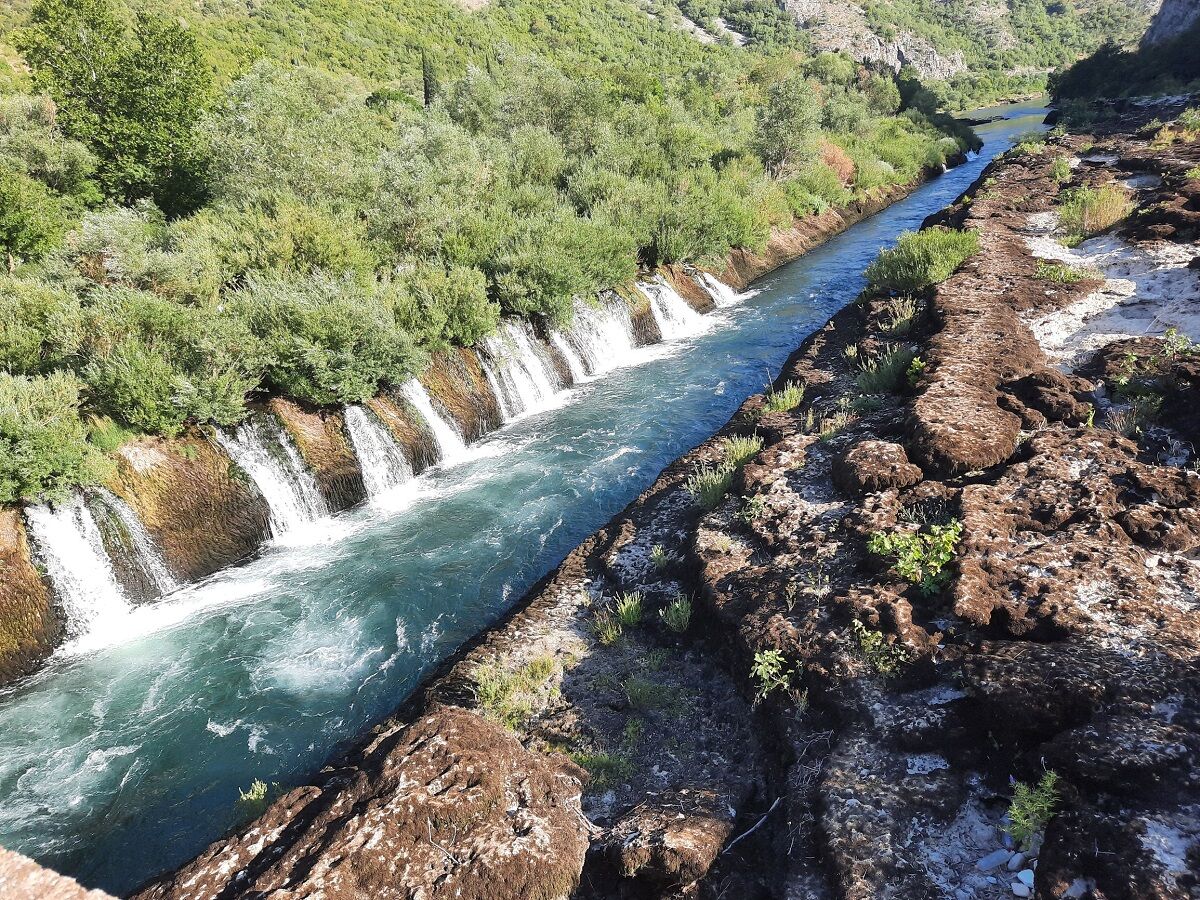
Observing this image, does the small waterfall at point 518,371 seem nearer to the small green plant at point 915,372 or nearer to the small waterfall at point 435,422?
the small waterfall at point 435,422

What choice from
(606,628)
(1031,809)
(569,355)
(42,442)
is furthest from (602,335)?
(1031,809)

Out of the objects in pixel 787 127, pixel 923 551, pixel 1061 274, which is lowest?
pixel 923 551

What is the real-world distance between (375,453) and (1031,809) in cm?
1497

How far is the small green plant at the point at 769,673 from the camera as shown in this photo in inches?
280

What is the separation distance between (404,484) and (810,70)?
86.2 metres

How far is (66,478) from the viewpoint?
11789mm

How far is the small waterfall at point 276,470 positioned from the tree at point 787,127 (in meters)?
38.1

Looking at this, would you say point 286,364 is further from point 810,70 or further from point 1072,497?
point 810,70

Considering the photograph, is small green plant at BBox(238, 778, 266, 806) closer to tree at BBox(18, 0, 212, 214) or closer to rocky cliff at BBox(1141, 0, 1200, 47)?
tree at BBox(18, 0, 212, 214)

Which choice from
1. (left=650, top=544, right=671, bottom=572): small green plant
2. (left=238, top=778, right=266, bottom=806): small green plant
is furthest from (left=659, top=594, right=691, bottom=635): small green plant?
(left=238, top=778, right=266, bottom=806): small green plant

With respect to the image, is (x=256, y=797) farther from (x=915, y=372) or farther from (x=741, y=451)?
(x=915, y=372)

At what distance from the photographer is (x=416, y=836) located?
5.28 m

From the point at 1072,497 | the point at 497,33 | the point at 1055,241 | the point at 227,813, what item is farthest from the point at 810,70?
the point at 227,813

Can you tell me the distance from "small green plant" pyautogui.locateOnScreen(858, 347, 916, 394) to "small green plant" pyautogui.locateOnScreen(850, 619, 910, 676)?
25.0ft
